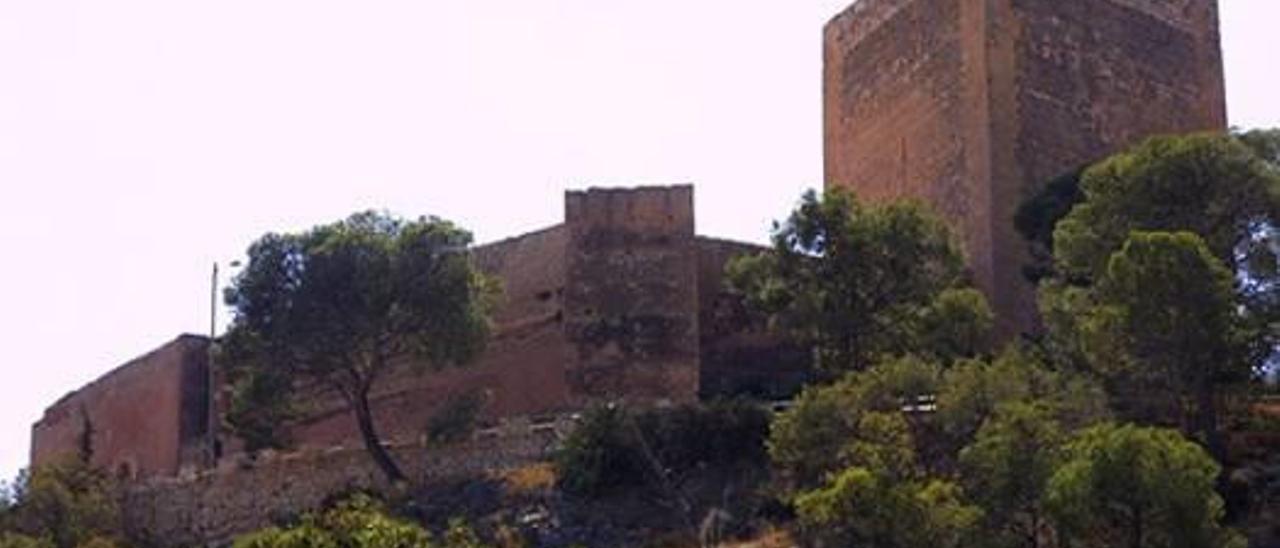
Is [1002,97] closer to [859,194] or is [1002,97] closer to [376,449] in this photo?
[859,194]

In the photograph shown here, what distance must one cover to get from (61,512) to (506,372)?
760 cm

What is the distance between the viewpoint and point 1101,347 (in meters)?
30.2

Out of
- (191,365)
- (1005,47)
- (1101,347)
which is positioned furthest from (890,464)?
(191,365)

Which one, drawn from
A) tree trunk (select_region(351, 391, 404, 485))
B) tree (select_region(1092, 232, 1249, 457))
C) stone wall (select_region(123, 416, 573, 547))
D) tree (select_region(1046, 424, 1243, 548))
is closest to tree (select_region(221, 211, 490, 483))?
tree trunk (select_region(351, 391, 404, 485))

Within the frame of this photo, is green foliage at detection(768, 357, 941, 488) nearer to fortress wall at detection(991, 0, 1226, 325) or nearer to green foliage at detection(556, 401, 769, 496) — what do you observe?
green foliage at detection(556, 401, 769, 496)

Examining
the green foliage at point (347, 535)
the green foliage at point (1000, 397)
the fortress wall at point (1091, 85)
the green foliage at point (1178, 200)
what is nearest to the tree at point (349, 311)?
the fortress wall at point (1091, 85)

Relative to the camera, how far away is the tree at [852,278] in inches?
1339

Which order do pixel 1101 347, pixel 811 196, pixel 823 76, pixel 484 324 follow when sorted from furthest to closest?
pixel 823 76, pixel 484 324, pixel 811 196, pixel 1101 347

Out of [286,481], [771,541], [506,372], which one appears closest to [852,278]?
[771,541]

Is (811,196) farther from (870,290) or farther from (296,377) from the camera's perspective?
(296,377)

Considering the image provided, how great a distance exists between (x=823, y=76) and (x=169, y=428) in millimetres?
11941

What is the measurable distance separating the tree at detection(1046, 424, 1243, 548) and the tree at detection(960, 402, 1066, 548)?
65cm

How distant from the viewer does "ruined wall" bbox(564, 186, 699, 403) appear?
3838 centimetres

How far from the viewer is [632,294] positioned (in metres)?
38.9
